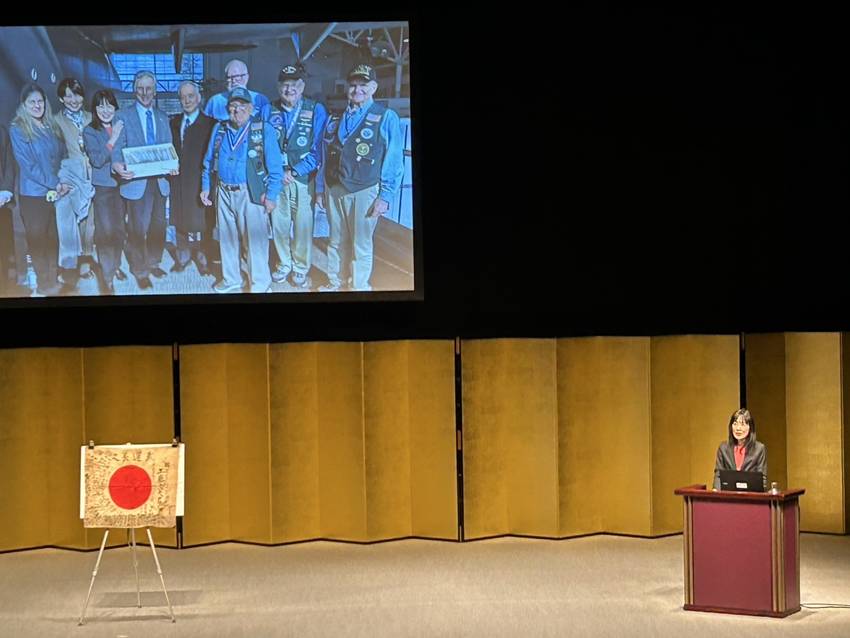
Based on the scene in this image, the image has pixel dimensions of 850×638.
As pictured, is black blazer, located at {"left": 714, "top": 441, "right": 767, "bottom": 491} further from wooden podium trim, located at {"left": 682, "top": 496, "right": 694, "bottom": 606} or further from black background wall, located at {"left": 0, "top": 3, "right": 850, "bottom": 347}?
black background wall, located at {"left": 0, "top": 3, "right": 850, "bottom": 347}

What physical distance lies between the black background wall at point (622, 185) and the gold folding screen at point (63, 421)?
1.47ft

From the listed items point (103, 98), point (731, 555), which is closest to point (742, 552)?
point (731, 555)

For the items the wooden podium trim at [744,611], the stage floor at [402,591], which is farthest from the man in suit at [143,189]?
the wooden podium trim at [744,611]

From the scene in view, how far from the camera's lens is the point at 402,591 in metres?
Answer: 7.99

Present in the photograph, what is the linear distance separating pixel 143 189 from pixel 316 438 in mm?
2074

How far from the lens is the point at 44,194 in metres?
9.31

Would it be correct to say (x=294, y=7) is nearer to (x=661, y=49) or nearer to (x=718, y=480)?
(x=661, y=49)

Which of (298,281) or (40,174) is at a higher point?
(40,174)

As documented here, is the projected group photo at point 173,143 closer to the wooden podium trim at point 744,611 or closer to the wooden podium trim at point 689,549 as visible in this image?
the wooden podium trim at point 689,549

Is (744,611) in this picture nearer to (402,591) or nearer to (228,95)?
(402,591)

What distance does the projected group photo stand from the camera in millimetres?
9258

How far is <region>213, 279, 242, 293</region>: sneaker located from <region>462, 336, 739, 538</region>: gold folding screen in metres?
1.62

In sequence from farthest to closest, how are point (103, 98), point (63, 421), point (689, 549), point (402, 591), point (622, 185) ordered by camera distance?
point (622, 185), point (63, 421), point (103, 98), point (402, 591), point (689, 549)

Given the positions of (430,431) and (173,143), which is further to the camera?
(430,431)
